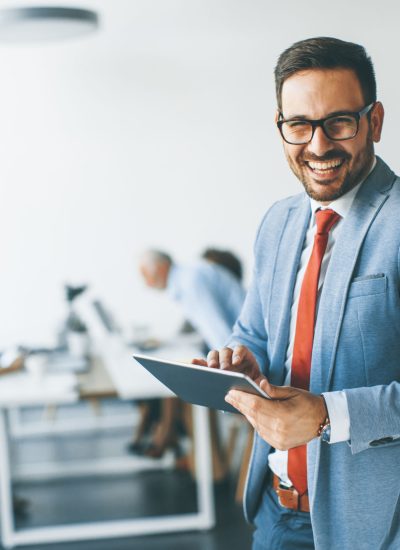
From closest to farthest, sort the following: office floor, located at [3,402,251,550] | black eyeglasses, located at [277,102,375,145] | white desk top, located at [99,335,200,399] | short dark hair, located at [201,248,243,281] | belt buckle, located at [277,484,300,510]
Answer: black eyeglasses, located at [277,102,375,145]
belt buckle, located at [277,484,300,510]
white desk top, located at [99,335,200,399]
office floor, located at [3,402,251,550]
short dark hair, located at [201,248,243,281]

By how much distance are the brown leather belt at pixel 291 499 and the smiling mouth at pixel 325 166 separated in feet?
2.20

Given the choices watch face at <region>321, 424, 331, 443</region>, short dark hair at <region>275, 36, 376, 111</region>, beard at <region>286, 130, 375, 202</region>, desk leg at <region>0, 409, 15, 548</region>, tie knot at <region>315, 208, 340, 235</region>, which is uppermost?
short dark hair at <region>275, 36, 376, 111</region>

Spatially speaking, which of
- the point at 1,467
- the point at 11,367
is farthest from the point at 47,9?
the point at 1,467

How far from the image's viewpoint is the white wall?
19.9ft

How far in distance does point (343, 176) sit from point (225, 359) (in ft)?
1.40

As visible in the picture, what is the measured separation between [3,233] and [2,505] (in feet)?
9.84

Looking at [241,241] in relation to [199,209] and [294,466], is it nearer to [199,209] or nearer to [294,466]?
[199,209]

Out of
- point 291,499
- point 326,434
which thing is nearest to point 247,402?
point 326,434

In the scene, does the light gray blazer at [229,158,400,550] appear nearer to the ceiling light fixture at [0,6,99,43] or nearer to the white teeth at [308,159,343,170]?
the white teeth at [308,159,343,170]

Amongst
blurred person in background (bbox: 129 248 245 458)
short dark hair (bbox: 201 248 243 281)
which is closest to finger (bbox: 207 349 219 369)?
blurred person in background (bbox: 129 248 245 458)

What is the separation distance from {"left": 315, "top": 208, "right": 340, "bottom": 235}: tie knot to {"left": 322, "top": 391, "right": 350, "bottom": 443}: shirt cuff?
1.17 ft

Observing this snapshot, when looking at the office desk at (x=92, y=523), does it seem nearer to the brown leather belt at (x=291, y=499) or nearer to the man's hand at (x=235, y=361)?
the brown leather belt at (x=291, y=499)

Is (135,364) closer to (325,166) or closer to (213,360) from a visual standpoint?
(213,360)

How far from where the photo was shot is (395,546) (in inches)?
62.2
